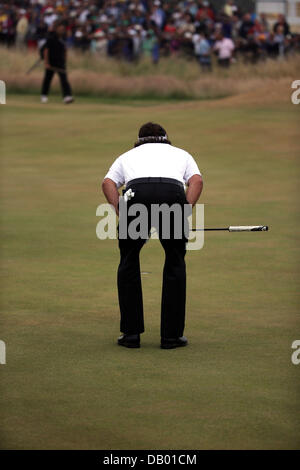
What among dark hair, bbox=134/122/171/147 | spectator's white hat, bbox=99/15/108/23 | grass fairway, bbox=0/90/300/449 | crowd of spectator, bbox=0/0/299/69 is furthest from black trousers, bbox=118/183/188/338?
spectator's white hat, bbox=99/15/108/23

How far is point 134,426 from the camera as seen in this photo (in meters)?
6.48

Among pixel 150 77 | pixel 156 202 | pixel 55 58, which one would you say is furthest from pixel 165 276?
pixel 150 77

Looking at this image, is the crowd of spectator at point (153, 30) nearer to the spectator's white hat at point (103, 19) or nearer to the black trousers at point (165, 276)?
the spectator's white hat at point (103, 19)

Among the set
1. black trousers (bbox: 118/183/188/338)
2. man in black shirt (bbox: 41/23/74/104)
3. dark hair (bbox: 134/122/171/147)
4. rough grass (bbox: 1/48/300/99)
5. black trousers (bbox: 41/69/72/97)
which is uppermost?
dark hair (bbox: 134/122/171/147)

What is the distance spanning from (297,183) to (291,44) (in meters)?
17.5

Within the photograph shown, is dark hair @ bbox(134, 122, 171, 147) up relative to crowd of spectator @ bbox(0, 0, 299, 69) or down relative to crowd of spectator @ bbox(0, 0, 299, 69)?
up

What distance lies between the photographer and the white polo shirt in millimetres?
8391

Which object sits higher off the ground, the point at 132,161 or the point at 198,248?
the point at 132,161

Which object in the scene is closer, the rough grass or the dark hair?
the dark hair

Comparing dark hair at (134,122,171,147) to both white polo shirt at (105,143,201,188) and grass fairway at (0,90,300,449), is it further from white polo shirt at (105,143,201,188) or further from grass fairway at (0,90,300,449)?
grass fairway at (0,90,300,449)

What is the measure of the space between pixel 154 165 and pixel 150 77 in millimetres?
25263

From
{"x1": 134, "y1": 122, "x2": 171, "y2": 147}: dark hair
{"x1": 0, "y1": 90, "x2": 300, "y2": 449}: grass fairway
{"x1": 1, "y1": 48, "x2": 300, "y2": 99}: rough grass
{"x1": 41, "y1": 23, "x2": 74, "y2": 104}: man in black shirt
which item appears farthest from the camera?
{"x1": 1, "y1": 48, "x2": 300, "y2": 99}: rough grass

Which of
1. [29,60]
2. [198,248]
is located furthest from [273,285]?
[29,60]

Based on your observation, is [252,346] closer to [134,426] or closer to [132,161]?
[132,161]
